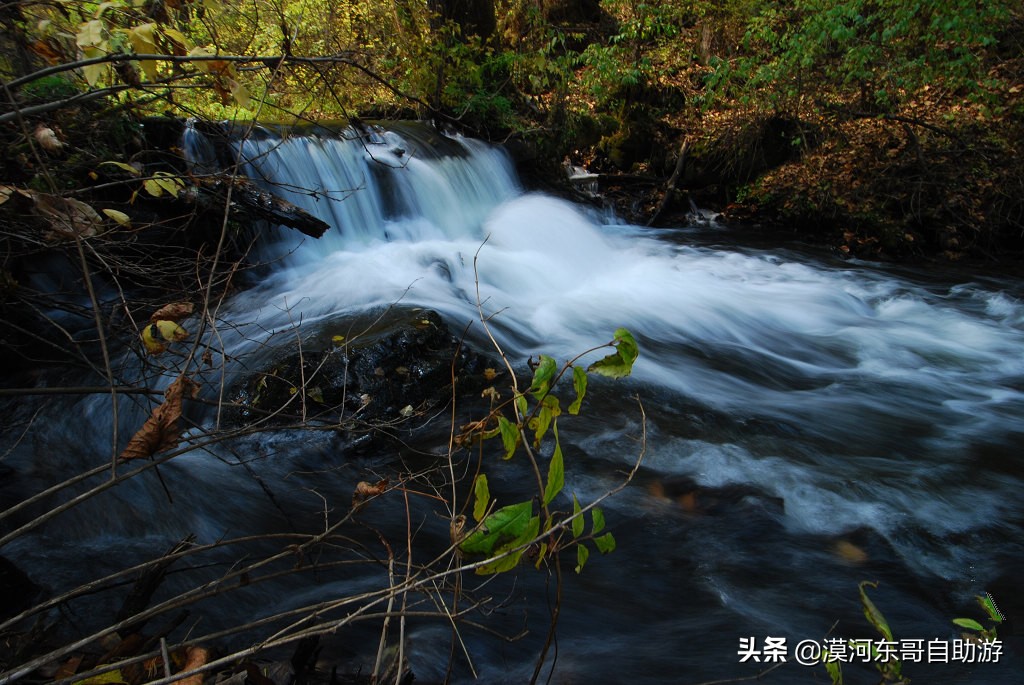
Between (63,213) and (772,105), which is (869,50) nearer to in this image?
(772,105)

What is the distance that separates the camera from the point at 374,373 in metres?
4.59

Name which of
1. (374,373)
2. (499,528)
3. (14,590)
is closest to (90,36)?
(499,528)

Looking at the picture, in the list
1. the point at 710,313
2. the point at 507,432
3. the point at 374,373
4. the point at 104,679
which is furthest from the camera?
the point at 710,313

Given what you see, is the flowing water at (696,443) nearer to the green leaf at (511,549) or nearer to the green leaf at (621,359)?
the green leaf at (511,549)

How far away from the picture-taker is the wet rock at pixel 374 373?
438 cm

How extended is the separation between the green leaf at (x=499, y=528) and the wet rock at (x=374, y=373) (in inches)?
106

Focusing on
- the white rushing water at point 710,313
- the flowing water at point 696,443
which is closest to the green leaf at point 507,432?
the flowing water at point 696,443

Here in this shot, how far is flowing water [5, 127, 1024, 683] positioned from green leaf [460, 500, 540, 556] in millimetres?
1067

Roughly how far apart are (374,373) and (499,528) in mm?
3175

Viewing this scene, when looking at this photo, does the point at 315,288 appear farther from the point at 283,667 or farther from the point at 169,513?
the point at 283,667

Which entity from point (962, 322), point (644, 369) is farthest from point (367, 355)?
point (962, 322)

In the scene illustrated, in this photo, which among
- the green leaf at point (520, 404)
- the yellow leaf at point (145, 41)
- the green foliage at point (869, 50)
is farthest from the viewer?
the green foliage at point (869, 50)

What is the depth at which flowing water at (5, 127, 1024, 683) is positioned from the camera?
3.09 m

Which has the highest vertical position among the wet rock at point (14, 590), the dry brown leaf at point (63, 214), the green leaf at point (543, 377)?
the dry brown leaf at point (63, 214)
